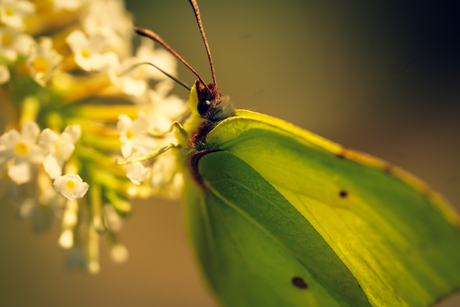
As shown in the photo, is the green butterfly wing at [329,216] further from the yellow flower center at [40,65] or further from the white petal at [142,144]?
the yellow flower center at [40,65]

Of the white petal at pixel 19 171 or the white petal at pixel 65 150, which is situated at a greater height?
the white petal at pixel 65 150

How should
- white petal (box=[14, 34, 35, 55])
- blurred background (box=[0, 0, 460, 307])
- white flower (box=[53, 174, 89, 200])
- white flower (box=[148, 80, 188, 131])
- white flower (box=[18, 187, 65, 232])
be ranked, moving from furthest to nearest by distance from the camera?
blurred background (box=[0, 0, 460, 307])
white flower (box=[148, 80, 188, 131])
white flower (box=[18, 187, 65, 232])
white petal (box=[14, 34, 35, 55])
white flower (box=[53, 174, 89, 200])

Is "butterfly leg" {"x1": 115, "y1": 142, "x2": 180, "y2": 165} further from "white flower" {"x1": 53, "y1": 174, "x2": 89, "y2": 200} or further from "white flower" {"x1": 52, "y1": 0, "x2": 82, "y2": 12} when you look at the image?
"white flower" {"x1": 52, "y1": 0, "x2": 82, "y2": 12}

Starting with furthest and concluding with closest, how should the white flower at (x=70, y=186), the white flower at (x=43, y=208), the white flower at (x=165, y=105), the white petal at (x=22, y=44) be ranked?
the white flower at (x=165, y=105), the white flower at (x=43, y=208), the white petal at (x=22, y=44), the white flower at (x=70, y=186)

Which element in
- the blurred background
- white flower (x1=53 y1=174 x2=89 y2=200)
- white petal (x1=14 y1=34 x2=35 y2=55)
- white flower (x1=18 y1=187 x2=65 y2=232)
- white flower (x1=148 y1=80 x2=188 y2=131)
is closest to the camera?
white flower (x1=53 y1=174 x2=89 y2=200)

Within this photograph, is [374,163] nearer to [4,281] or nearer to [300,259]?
[300,259]

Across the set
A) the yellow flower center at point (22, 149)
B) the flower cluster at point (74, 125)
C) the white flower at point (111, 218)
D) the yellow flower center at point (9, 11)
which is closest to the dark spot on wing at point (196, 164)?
the flower cluster at point (74, 125)

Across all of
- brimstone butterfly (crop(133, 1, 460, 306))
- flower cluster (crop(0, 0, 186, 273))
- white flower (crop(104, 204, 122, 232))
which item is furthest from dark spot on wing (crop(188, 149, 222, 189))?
white flower (crop(104, 204, 122, 232))
